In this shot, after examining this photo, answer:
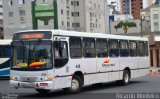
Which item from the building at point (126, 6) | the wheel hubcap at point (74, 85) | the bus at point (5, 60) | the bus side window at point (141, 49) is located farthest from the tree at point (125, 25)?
the wheel hubcap at point (74, 85)

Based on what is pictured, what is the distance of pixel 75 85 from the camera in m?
18.8

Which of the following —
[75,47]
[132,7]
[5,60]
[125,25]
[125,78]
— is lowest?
[125,78]

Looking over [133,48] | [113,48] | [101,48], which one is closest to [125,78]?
[133,48]

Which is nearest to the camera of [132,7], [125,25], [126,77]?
[126,77]

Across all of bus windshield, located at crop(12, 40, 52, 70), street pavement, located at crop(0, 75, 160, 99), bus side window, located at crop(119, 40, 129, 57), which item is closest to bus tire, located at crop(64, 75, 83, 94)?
street pavement, located at crop(0, 75, 160, 99)

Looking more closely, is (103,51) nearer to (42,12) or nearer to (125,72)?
(125,72)

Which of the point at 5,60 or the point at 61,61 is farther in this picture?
the point at 5,60

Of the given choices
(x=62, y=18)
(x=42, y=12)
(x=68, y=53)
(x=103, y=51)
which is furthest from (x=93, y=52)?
(x=62, y=18)

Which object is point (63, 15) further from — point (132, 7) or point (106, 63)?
point (132, 7)

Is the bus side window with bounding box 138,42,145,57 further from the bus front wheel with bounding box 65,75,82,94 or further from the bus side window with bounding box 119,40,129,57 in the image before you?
the bus front wheel with bounding box 65,75,82,94

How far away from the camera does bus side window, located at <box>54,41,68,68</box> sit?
17.6 m

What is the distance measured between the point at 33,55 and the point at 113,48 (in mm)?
6228

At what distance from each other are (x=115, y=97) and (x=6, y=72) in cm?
1909

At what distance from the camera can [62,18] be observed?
311ft
